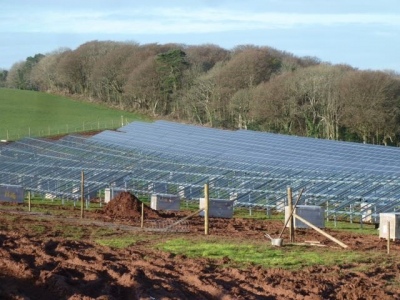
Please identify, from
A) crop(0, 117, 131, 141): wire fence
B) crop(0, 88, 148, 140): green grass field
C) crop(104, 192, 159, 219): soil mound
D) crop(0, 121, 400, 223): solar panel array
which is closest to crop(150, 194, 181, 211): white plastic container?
crop(104, 192, 159, 219): soil mound

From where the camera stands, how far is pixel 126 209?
30.7 meters

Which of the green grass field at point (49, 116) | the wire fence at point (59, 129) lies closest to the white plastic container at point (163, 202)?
the wire fence at point (59, 129)

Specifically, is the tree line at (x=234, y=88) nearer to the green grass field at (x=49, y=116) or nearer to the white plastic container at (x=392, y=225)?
the green grass field at (x=49, y=116)

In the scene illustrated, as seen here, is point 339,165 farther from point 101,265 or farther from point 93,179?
point 101,265

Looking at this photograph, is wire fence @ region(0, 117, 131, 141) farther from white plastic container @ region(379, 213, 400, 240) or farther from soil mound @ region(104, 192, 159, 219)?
white plastic container @ region(379, 213, 400, 240)

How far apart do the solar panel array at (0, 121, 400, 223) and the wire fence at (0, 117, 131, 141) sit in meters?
20.2

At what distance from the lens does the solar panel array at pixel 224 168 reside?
105 ft

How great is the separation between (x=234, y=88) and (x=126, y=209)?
4562 centimetres

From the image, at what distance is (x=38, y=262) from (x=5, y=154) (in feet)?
117

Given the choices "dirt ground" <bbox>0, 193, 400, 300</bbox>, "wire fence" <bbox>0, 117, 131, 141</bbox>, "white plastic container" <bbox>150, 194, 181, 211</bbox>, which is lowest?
"wire fence" <bbox>0, 117, 131, 141</bbox>

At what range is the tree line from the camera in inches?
2530

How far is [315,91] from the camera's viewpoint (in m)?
66.4

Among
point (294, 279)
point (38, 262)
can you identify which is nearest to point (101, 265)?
point (38, 262)

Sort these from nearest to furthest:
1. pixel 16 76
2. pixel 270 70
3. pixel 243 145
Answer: pixel 243 145 < pixel 270 70 < pixel 16 76
